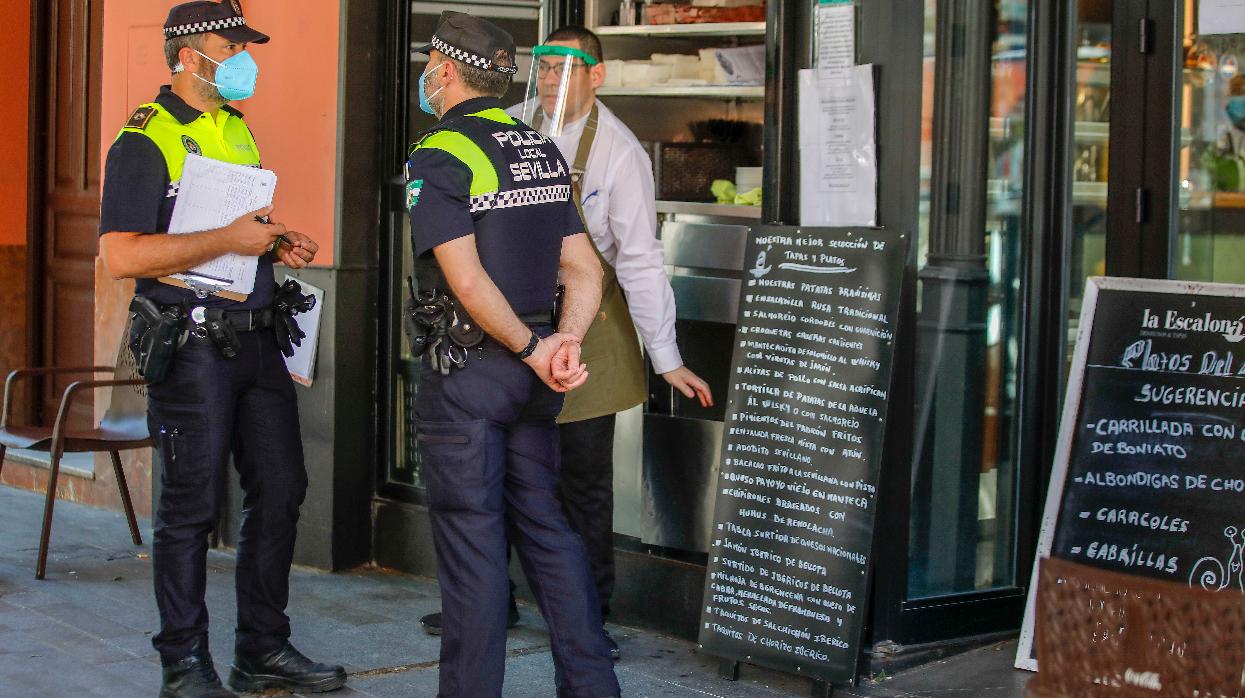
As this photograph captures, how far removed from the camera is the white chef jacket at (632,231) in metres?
4.98

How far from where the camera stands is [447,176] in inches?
152

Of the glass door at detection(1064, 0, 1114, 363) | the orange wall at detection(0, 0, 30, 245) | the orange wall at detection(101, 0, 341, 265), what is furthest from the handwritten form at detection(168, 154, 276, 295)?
the orange wall at detection(0, 0, 30, 245)

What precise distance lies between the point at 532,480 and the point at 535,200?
0.72m

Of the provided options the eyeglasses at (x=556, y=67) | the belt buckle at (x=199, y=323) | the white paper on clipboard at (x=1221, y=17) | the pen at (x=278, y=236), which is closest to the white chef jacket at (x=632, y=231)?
the eyeglasses at (x=556, y=67)

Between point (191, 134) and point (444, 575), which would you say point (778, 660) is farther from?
point (191, 134)

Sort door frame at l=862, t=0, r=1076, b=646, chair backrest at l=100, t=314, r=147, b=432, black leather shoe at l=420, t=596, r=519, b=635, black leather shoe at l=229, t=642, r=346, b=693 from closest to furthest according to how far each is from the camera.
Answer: black leather shoe at l=229, t=642, r=346, b=693 < door frame at l=862, t=0, r=1076, b=646 < black leather shoe at l=420, t=596, r=519, b=635 < chair backrest at l=100, t=314, r=147, b=432

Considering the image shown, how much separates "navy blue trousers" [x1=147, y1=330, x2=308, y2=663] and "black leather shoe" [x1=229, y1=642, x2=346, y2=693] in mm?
36

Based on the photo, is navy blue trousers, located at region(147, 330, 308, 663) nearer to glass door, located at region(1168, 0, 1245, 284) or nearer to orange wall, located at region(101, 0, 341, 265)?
orange wall, located at region(101, 0, 341, 265)

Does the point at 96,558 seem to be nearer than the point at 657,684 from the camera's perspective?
No

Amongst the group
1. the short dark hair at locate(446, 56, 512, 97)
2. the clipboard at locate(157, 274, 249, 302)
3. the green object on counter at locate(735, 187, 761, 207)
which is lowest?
the clipboard at locate(157, 274, 249, 302)

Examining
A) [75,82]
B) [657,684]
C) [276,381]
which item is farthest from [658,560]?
[75,82]

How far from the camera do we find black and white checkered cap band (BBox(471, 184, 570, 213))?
3.93 metres

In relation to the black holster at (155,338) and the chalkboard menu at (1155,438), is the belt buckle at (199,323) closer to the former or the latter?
the black holster at (155,338)

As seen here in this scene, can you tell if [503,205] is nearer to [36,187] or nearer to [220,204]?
[220,204]
